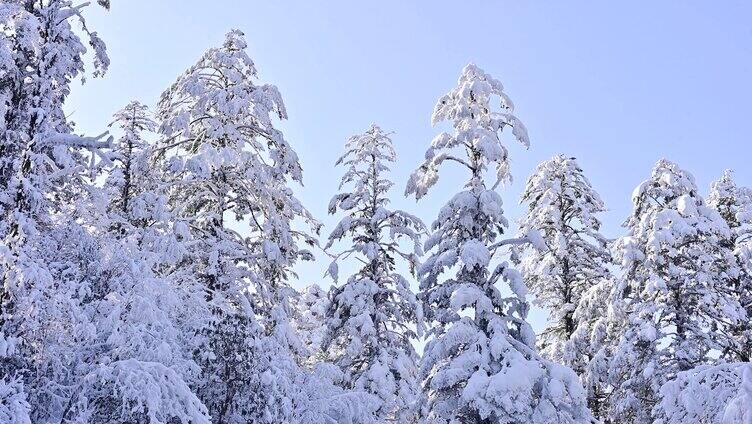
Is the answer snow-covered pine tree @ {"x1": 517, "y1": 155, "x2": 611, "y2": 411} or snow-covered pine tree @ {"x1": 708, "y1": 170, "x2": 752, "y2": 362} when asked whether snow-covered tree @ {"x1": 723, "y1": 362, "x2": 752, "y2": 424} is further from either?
snow-covered pine tree @ {"x1": 517, "y1": 155, "x2": 611, "y2": 411}

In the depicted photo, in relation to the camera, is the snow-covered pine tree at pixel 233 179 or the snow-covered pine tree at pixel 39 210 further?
the snow-covered pine tree at pixel 233 179

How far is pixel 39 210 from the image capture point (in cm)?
1230

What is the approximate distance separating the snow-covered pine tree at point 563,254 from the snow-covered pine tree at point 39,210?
16.0 metres

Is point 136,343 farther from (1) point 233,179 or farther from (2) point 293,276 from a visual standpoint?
(2) point 293,276

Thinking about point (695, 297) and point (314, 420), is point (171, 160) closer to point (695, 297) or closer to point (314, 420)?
point (314, 420)

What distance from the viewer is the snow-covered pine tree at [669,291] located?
744 inches

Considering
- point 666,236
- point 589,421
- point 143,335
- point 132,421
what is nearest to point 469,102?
point 666,236

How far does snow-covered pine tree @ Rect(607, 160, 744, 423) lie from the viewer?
18906 millimetres

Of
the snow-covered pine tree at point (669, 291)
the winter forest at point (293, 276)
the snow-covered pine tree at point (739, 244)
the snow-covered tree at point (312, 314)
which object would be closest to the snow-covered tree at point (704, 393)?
the winter forest at point (293, 276)

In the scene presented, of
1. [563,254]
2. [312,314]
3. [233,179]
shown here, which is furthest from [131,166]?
[312,314]

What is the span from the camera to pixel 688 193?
67.3 ft

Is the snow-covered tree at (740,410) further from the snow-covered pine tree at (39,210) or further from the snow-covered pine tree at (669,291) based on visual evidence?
the snow-covered pine tree at (669,291)

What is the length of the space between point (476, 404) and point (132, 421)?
6.64m

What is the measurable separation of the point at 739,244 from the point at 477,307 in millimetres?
8977
